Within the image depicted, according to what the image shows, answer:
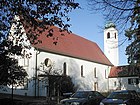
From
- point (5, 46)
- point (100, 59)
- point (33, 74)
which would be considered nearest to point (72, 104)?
point (5, 46)

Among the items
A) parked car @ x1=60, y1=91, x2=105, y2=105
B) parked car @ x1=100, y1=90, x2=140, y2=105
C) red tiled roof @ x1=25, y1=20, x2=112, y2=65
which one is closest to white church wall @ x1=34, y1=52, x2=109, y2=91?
red tiled roof @ x1=25, y1=20, x2=112, y2=65

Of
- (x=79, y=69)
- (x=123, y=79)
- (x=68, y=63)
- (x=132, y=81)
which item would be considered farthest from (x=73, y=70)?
(x=123, y=79)

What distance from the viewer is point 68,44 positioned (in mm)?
50906

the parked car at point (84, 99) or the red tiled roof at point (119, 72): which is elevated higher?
the red tiled roof at point (119, 72)

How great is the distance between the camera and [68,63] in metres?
46.9

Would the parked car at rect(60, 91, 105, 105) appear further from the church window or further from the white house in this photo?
the church window

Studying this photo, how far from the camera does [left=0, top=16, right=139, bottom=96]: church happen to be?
3919 cm

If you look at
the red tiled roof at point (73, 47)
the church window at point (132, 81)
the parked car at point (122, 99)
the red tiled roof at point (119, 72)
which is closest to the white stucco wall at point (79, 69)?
the red tiled roof at point (73, 47)

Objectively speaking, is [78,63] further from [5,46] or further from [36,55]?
[5,46]

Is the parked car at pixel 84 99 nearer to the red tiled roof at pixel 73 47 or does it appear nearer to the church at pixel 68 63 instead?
the church at pixel 68 63

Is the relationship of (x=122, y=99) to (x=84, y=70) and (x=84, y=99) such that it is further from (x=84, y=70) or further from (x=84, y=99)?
(x=84, y=70)

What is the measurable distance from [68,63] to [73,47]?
18.5 feet

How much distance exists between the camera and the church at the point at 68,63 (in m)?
39.2

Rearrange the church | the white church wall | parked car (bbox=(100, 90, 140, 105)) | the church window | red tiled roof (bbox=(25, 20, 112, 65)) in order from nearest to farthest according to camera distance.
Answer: parked car (bbox=(100, 90, 140, 105)), the church, the white church wall, red tiled roof (bbox=(25, 20, 112, 65)), the church window
